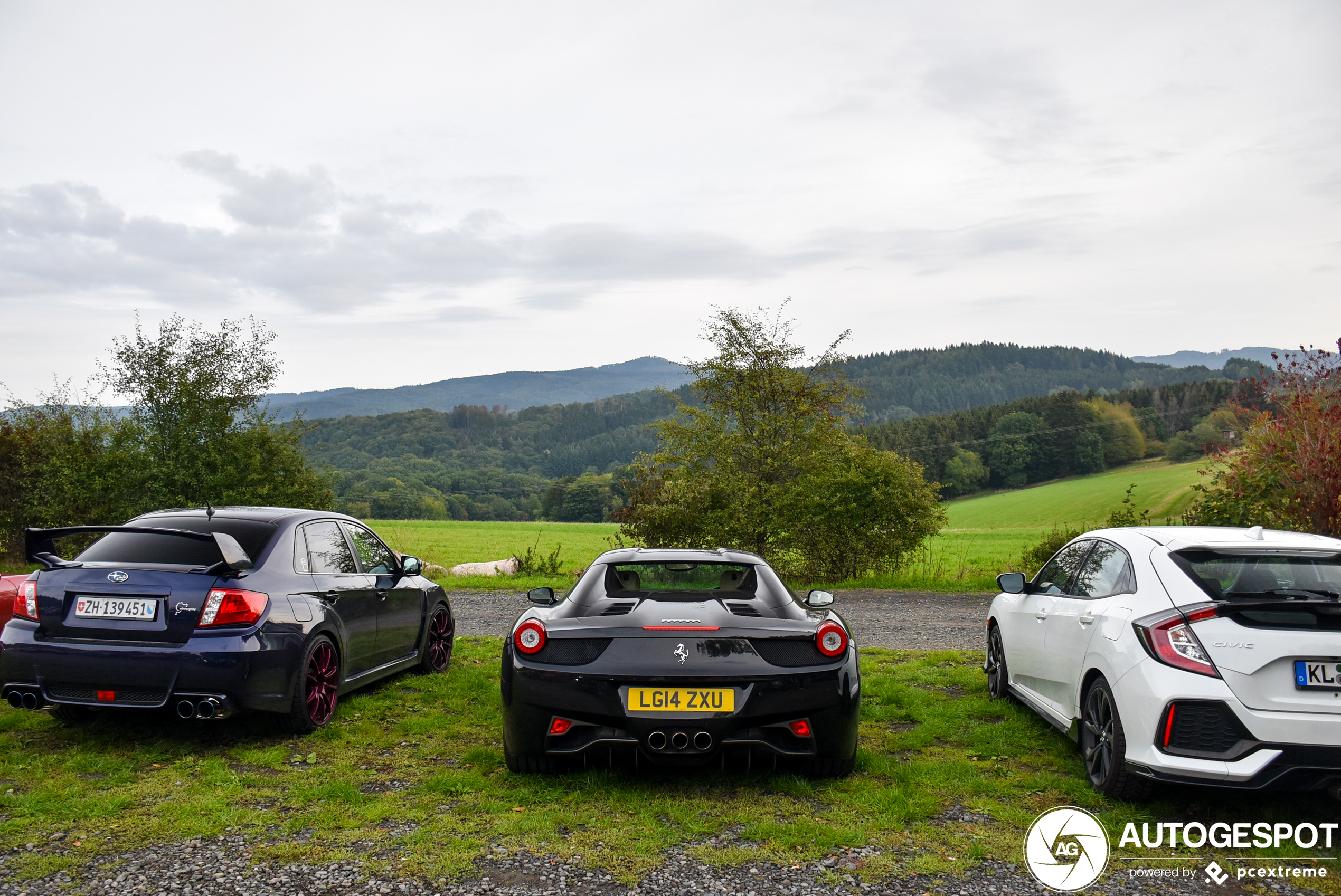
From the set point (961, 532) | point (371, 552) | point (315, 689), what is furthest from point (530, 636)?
point (961, 532)

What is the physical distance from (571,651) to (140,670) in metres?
2.69

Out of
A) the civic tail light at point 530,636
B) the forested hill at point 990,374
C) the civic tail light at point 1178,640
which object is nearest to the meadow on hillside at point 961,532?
the civic tail light at point 530,636

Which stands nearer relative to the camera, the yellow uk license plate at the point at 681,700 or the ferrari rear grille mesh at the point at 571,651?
the yellow uk license plate at the point at 681,700

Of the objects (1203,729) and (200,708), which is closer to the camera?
(1203,729)

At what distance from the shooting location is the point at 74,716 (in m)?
6.14

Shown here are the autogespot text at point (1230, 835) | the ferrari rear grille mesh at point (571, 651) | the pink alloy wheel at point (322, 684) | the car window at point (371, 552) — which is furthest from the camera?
the car window at point (371, 552)

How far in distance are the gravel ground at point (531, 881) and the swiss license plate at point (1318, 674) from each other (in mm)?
901

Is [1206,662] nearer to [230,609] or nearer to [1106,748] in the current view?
[1106,748]

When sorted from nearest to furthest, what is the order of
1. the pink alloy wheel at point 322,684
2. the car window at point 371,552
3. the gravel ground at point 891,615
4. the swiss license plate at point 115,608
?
the swiss license plate at point 115,608 → the pink alloy wheel at point 322,684 → the car window at point 371,552 → the gravel ground at point 891,615

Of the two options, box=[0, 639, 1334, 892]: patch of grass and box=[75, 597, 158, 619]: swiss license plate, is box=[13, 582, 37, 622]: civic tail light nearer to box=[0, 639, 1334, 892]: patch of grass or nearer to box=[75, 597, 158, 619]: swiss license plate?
box=[75, 597, 158, 619]: swiss license plate

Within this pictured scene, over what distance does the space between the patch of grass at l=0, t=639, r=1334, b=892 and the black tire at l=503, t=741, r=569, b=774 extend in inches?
2.2

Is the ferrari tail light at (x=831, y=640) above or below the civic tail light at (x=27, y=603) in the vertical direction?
below

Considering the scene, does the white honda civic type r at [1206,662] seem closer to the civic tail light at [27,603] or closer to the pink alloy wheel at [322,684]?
the pink alloy wheel at [322,684]

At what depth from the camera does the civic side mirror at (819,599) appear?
5.67m
